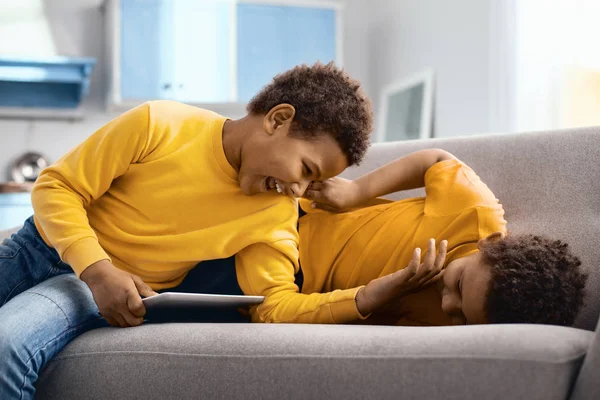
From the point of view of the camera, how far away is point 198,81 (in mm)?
4137

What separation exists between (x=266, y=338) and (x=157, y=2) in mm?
3374

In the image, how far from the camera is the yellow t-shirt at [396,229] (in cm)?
137

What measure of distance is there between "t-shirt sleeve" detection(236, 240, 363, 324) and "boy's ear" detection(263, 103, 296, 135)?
0.24 m

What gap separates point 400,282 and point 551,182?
0.51 m

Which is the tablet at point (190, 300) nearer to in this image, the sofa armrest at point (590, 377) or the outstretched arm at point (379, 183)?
the outstretched arm at point (379, 183)

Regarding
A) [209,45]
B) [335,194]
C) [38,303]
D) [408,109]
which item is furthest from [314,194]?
[209,45]

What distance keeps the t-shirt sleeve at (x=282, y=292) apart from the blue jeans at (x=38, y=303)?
0.08 metres

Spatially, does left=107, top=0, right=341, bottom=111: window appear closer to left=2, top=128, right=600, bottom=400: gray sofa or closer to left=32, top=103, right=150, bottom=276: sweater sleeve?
left=32, top=103, right=150, bottom=276: sweater sleeve

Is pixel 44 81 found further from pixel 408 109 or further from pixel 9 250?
pixel 9 250

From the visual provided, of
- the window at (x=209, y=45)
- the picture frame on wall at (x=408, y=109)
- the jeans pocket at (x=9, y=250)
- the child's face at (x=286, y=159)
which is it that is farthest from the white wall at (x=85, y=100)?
the child's face at (x=286, y=159)

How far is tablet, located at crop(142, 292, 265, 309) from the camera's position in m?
1.14

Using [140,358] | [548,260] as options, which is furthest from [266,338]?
[548,260]

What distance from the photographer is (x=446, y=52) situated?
3811mm

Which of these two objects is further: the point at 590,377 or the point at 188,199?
the point at 188,199
